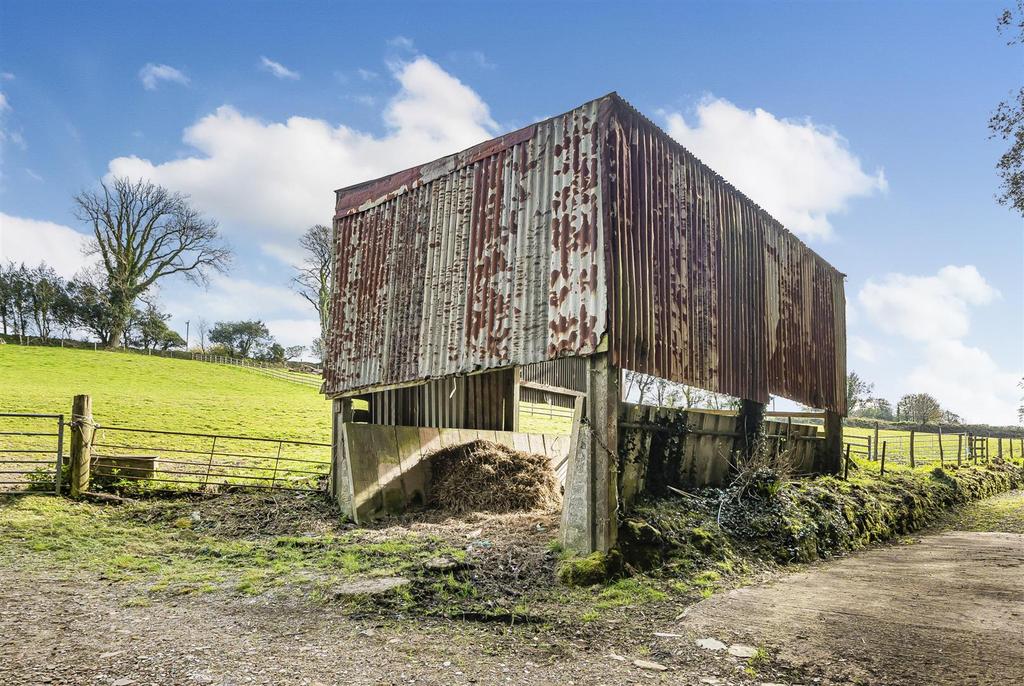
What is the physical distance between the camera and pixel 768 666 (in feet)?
15.2

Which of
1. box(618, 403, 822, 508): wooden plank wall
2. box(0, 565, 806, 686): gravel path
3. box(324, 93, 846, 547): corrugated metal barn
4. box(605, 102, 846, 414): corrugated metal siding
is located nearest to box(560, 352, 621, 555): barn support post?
box(324, 93, 846, 547): corrugated metal barn

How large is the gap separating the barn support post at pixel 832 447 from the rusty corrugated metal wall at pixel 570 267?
1840 mm

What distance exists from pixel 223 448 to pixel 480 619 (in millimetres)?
13914

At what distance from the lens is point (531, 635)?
545 centimetres

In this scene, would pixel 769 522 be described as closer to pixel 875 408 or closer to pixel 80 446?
pixel 80 446

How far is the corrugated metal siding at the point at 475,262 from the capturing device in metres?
8.40

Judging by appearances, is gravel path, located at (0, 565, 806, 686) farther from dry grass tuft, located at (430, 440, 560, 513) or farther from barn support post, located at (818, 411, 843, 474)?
barn support post, located at (818, 411, 843, 474)

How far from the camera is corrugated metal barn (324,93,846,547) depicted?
8.36 metres

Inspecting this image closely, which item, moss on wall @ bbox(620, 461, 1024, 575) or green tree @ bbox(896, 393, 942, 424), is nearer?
moss on wall @ bbox(620, 461, 1024, 575)

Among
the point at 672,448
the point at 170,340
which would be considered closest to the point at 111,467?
the point at 672,448

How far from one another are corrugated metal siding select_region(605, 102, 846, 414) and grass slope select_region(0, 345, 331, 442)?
14.2 metres

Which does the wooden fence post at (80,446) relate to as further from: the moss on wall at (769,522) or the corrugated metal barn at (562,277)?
the moss on wall at (769,522)

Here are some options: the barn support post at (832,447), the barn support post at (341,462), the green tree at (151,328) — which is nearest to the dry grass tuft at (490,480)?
the barn support post at (341,462)

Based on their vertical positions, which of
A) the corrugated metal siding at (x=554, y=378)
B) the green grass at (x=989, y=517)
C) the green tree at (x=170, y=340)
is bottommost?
the green grass at (x=989, y=517)
